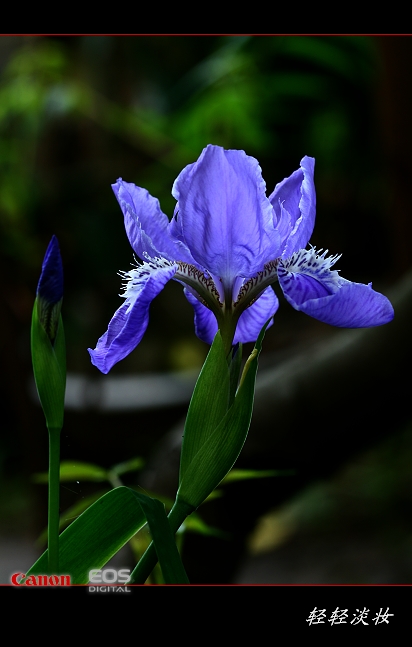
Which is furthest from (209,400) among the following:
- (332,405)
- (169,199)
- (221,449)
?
(169,199)

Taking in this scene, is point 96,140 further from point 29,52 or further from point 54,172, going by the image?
point 29,52

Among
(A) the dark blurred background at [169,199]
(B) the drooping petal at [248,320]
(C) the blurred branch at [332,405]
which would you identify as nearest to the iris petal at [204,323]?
(B) the drooping petal at [248,320]

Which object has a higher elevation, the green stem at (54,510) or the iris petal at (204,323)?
the iris petal at (204,323)

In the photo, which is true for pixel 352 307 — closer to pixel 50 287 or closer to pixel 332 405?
pixel 50 287

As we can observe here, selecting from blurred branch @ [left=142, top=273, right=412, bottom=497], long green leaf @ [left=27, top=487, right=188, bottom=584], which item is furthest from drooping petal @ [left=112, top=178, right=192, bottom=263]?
blurred branch @ [left=142, top=273, right=412, bottom=497]

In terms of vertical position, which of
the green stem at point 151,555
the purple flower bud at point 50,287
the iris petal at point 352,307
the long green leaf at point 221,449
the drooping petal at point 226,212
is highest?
the drooping petal at point 226,212

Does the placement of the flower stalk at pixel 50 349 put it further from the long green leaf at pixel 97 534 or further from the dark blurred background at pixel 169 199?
the dark blurred background at pixel 169 199

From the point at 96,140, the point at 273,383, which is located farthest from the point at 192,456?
the point at 96,140

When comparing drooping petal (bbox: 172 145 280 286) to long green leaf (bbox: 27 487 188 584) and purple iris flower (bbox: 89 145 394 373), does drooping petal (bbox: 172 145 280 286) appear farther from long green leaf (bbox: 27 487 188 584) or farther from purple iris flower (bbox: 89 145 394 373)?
long green leaf (bbox: 27 487 188 584)
